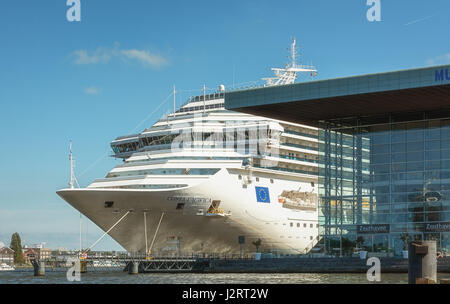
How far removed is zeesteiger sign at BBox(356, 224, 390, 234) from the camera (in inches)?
2438

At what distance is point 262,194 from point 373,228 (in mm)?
9918

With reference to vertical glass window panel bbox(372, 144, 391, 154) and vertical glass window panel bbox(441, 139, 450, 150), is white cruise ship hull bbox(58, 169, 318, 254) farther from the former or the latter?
vertical glass window panel bbox(441, 139, 450, 150)

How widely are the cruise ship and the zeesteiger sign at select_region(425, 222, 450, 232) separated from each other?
1321cm

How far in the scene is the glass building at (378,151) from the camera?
5988cm

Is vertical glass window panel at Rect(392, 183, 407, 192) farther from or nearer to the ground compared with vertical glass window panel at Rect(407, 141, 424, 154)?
nearer to the ground

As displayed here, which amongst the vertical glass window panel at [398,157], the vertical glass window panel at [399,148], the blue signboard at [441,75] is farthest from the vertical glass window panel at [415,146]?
the blue signboard at [441,75]

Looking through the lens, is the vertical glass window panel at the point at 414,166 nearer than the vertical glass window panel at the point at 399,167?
Yes

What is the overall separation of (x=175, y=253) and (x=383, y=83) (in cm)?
2138

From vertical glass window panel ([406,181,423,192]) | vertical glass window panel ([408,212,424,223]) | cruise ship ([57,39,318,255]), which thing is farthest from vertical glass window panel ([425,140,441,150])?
cruise ship ([57,39,318,255])

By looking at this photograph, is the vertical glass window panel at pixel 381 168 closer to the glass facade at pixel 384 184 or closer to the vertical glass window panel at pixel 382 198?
the glass facade at pixel 384 184

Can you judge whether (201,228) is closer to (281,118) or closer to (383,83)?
(281,118)

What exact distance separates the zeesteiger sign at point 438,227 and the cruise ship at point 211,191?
43.4 ft
